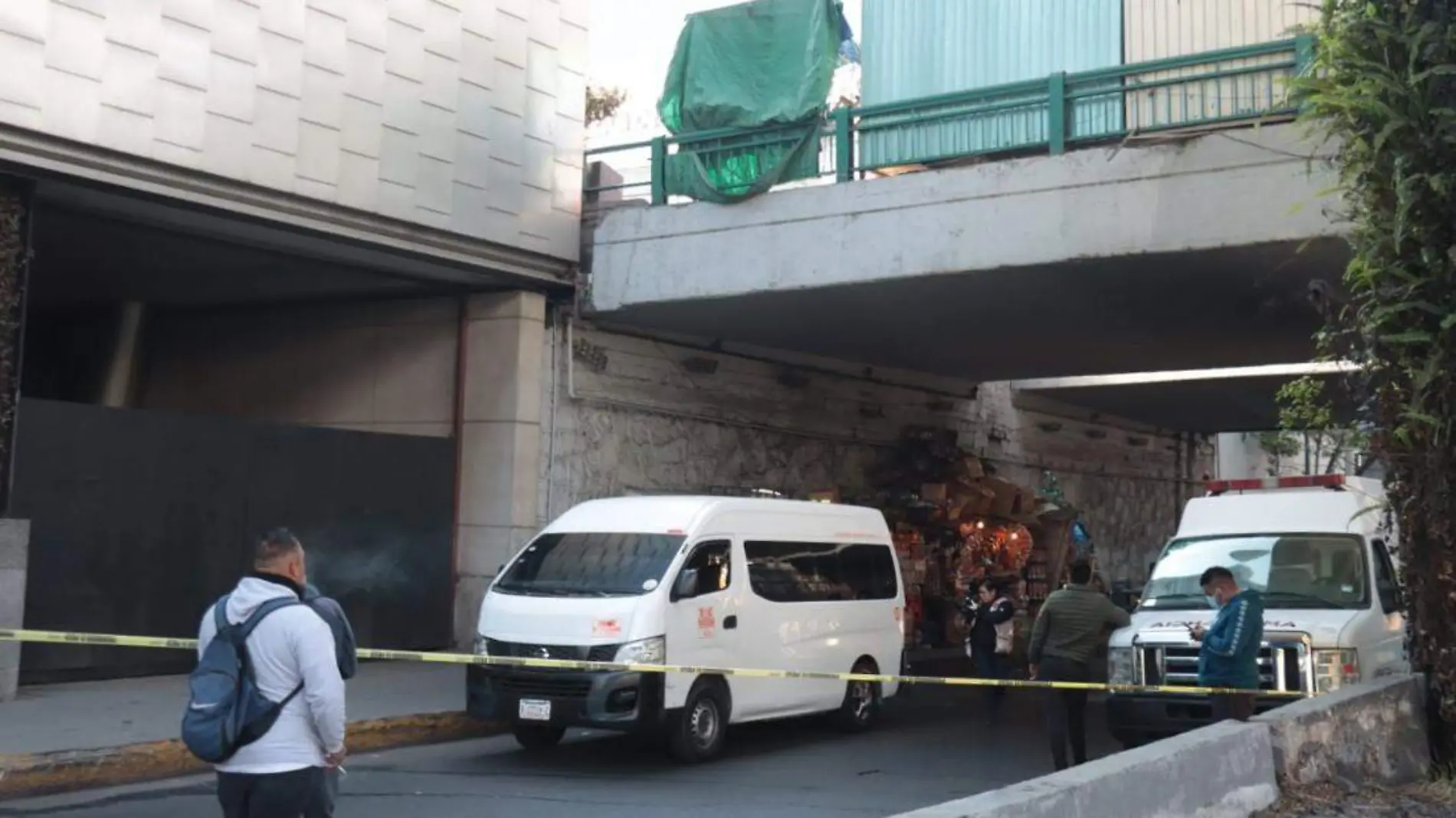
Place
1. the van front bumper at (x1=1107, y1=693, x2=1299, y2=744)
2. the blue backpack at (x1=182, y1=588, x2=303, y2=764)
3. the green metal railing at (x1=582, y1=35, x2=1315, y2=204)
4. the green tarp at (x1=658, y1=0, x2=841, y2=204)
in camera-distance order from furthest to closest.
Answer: the green tarp at (x1=658, y1=0, x2=841, y2=204) → the green metal railing at (x1=582, y1=35, x2=1315, y2=204) → the van front bumper at (x1=1107, y1=693, x2=1299, y2=744) → the blue backpack at (x1=182, y1=588, x2=303, y2=764)

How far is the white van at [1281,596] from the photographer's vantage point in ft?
33.8

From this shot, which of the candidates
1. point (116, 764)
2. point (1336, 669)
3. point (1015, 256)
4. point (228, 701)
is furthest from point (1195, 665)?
point (116, 764)

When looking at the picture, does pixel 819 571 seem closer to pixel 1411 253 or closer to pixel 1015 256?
pixel 1015 256

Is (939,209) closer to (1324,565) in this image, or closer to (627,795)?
(1324,565)

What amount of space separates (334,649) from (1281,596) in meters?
8.21

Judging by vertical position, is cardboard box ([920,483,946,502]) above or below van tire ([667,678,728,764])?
above

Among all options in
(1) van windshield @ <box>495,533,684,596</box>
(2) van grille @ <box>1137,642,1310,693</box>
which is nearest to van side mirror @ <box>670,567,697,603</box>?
(1) van windshield @ <box>495,533,684,596</box>

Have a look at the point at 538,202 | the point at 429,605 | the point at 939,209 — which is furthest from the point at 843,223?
the point at 429,605

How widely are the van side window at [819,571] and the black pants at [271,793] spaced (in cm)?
709

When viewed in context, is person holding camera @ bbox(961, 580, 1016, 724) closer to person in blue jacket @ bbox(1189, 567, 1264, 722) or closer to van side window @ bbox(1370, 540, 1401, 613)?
van side window @ bbox(1370, 540, 1401, 613)

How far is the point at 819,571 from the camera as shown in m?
13.1

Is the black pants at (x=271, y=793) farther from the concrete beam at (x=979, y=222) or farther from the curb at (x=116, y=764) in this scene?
the concrete beam at (x=979, y=222)

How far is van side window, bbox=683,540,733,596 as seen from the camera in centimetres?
1161

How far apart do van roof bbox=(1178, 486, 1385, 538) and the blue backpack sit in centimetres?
892
